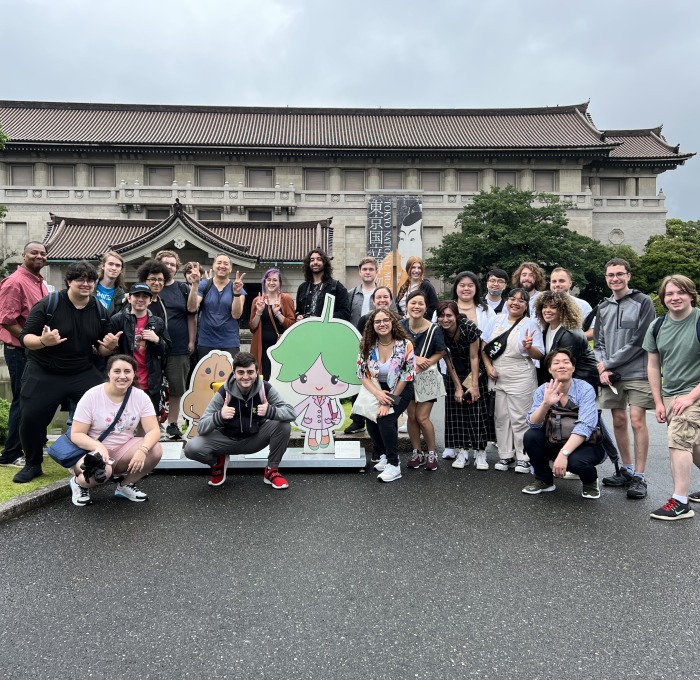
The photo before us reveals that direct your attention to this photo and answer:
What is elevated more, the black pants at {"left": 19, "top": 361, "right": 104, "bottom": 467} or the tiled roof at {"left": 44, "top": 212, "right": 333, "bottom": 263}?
the tiled roof at {"left": 44, "top": 212, "right": 333, "bottom": 263}

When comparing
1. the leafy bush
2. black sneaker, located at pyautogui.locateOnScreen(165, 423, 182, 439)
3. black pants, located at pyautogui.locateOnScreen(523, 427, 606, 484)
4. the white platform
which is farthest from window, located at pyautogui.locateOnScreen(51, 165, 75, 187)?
black pants, located at pyautogui.locateOnScreen(523, 427, 606, 484)

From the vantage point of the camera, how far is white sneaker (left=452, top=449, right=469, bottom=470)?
5.58 metres

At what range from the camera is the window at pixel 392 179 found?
34.5 m

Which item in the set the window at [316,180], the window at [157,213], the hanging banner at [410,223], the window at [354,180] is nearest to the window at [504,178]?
the hanging banner at [410,223]

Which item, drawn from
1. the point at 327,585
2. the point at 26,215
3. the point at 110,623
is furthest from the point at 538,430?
the point at 26,215

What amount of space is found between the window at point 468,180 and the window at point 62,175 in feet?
78.4

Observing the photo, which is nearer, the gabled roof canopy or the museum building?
the gabled roof canopy

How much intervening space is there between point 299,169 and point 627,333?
1240 inches

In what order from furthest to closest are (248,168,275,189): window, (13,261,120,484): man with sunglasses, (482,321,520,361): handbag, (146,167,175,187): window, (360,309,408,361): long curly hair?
(248,168,275,189): window, (146,167,175,187): window, (482,321,520,361): handbag, (360,309,408,361): long curly hair, (13,261,120,484): man with sunglasses

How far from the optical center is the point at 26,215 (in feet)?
106

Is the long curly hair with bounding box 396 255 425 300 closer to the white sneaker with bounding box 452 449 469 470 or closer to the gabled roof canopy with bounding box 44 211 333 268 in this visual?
the white sneaker with bounding box 452 449 469 470

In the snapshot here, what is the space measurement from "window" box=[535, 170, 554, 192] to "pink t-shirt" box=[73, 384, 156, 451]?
34575 millimetres

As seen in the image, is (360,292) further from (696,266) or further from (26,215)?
(26,215)

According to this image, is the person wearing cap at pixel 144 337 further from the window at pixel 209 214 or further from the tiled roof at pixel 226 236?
the window at pixel 209 214
